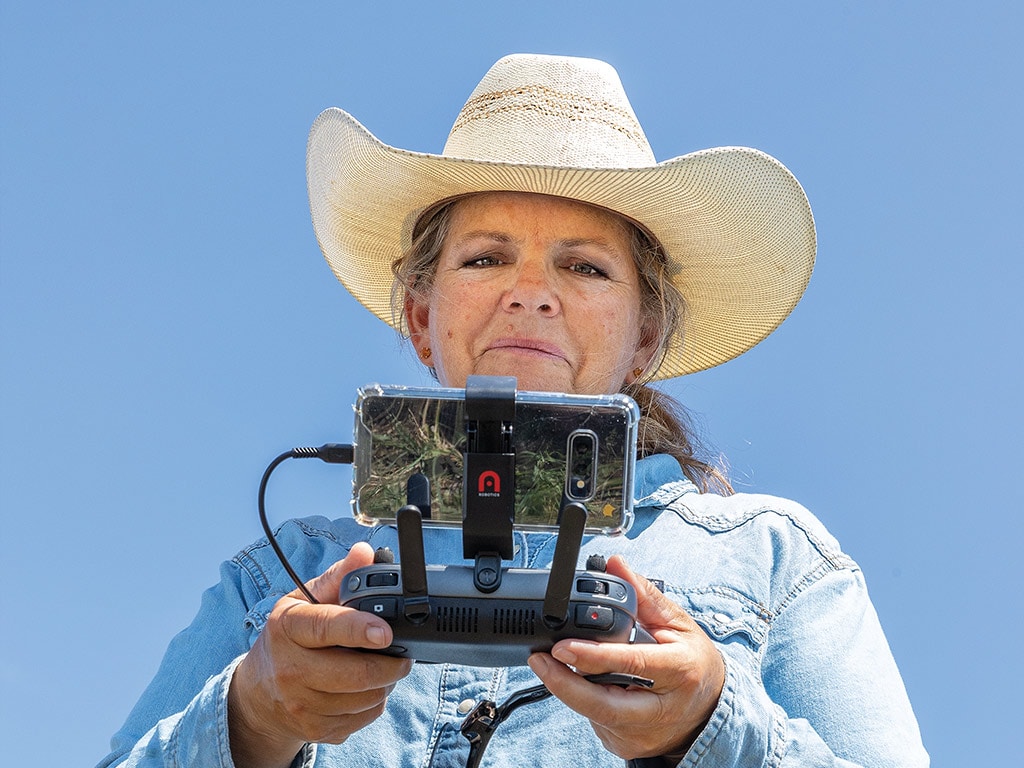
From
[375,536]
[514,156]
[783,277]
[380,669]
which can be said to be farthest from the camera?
[783,277]

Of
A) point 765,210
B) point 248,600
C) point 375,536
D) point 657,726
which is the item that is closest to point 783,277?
point 765,210

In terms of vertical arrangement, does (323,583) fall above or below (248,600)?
above

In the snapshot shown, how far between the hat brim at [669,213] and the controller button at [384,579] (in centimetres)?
156

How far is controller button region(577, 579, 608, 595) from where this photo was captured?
2.07 metres

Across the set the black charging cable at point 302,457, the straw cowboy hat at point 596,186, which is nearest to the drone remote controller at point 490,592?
the black charging cable at point 302,457

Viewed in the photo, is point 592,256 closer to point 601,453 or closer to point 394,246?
point 394,246

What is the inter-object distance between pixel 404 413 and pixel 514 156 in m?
1.45

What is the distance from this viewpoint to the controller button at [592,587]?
2.07 meters

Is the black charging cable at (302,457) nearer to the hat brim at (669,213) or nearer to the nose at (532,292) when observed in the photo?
the nose at (532,292)

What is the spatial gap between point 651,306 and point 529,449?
1.61m

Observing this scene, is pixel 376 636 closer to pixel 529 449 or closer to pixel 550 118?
pixel 529 449

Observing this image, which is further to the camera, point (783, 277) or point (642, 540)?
point (783, 277)

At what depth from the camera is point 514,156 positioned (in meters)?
3.53

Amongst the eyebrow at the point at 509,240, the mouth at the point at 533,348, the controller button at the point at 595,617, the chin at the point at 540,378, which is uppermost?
the eyebrow at the point at 509,240
